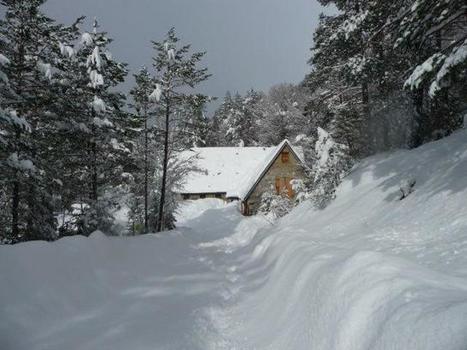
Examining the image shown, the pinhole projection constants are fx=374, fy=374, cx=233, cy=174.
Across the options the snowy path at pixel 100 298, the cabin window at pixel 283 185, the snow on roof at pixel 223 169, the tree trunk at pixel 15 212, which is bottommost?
the snowy path at pixel 100 298

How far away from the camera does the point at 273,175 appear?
121 ft

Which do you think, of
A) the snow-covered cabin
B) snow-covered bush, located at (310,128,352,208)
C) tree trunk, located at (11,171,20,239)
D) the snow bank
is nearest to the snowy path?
the snow bank

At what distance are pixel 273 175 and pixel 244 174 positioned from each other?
10292 mm

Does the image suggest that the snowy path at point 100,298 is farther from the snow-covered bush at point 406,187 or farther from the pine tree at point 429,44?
the pine tree at point 429,44

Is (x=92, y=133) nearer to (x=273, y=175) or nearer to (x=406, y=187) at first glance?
(x=406, y=187)

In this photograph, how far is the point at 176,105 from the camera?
1048 inches

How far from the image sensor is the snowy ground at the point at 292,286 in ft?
15.1

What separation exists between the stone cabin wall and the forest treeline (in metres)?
11.5

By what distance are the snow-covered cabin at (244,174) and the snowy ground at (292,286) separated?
704 inches

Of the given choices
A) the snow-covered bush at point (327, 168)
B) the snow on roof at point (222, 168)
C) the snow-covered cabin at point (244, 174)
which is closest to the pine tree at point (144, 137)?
the snow-covered cabin at point (244, 174)

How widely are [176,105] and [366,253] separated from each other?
21951mm

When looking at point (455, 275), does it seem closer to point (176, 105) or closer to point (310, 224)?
point (310, 224)

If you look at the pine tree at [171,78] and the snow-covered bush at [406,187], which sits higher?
the pine tree at [171,78]

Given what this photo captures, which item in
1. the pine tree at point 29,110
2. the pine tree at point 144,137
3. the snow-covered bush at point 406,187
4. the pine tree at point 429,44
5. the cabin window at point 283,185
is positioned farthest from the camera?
the cabin window at point 283,185
